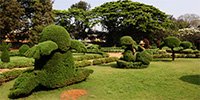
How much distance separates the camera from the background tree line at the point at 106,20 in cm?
4031

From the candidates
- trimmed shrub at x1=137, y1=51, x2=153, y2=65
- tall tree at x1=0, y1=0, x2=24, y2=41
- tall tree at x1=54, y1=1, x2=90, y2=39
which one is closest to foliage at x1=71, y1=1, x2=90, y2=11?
tall tree at x1=54, y1=1, x2=90, y2=39

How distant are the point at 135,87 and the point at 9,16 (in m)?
30.0

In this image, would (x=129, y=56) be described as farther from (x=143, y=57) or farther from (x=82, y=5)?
(x=82, y=5)

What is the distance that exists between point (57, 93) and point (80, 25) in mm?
37756

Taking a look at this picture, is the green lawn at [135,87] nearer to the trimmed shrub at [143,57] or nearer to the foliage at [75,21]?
the trimmed shrub at [143,57]

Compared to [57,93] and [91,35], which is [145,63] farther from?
[91,35]

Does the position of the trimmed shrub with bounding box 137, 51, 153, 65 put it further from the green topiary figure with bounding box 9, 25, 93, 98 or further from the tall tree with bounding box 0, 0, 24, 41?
the tall tree with bounding box 0, 0, 24, 41

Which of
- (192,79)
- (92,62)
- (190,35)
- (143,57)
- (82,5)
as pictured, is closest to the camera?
(192,79)

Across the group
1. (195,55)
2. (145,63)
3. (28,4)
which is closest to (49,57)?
(145,63)

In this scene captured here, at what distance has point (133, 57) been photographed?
2002 cm

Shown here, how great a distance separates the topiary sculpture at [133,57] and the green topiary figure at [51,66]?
17.1 feet

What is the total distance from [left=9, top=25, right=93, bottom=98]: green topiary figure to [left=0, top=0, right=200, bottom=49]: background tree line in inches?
1034

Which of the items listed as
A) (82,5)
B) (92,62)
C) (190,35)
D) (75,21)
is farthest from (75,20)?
(92,62)

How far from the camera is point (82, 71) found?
15172 mm
